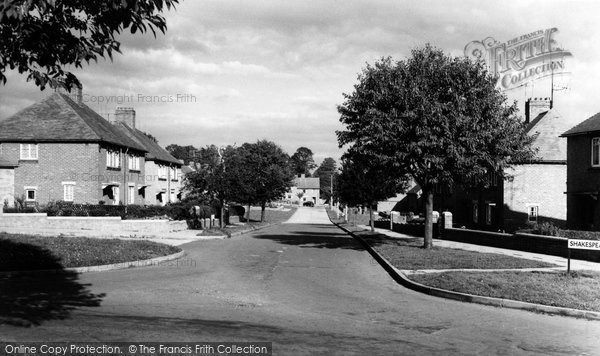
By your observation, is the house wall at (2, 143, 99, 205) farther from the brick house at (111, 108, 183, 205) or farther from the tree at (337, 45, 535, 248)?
the tree at (337, 45, 535, 248)

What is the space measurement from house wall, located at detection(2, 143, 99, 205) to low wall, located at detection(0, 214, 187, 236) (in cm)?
734

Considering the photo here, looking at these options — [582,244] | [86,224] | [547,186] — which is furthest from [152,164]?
[582,244]

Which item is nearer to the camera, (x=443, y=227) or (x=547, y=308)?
(x=547, y=308)

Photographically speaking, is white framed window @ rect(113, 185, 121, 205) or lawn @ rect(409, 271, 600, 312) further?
white framed window @ rect(113, 185, 121, 205)

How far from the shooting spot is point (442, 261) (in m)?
16.7

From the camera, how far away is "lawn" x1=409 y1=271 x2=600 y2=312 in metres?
10.6

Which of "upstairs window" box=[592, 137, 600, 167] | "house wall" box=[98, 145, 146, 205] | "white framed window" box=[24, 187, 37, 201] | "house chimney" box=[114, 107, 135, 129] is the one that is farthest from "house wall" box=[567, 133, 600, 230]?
"house chimney" box=[114, 107, 135, 129]

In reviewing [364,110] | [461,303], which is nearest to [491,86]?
[364,110]

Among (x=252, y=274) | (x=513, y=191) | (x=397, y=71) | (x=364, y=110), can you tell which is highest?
(x=397, y=71)

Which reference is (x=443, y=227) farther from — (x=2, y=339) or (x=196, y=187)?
(x=2, y=339)

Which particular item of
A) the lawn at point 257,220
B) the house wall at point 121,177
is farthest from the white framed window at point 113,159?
the lawn at point 257,220

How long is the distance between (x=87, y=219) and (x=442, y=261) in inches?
787

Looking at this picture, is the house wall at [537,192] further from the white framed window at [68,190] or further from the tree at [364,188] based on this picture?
the white framed window at [68,190]

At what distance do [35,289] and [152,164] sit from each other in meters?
40.2
